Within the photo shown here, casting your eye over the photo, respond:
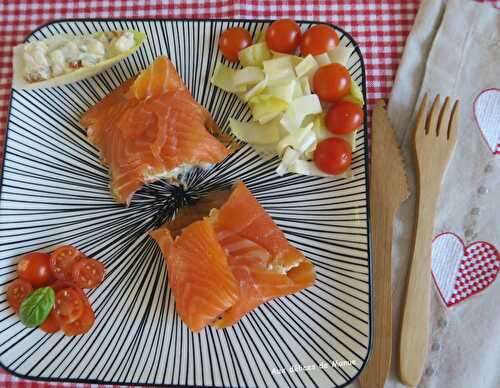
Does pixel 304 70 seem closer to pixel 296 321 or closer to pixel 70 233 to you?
pixel 296 321

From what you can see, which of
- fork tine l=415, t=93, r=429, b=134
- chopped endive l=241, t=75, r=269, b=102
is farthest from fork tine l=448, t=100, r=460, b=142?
chopped endive l=241, t=75, r=269, b=102

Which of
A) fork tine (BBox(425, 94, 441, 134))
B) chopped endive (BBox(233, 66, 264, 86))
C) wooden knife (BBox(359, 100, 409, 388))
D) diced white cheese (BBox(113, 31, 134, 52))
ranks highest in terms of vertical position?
diced white cheese (BBox(113, 31, 134, 52))

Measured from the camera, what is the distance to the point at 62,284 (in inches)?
75.8

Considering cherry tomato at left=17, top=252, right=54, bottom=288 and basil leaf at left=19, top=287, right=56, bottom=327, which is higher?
cherry tomato at left=17, top=252, right=54, bottom=288

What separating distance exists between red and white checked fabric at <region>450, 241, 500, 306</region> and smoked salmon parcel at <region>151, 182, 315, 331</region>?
0.58 meters

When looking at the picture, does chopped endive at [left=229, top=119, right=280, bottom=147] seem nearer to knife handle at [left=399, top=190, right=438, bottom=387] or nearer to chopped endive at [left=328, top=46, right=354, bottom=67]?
chopped endive at [left=328, top=46, right=354, bottom=67]

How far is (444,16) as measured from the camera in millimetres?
2193

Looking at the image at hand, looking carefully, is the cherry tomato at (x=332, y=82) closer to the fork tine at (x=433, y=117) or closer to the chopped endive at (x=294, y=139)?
the chopped endive at (x=294, y=139)

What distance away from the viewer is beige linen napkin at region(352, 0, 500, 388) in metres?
1.96

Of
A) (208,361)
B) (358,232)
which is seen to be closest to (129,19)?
(358,232)

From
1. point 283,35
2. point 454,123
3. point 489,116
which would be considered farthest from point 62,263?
point 489,116

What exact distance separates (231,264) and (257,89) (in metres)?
0.67

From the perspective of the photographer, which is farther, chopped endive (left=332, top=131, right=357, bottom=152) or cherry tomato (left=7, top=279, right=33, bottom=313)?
chopped endive (left=332, top=131, right=357, bottom=152)

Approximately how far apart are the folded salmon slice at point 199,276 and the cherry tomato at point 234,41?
70cm
